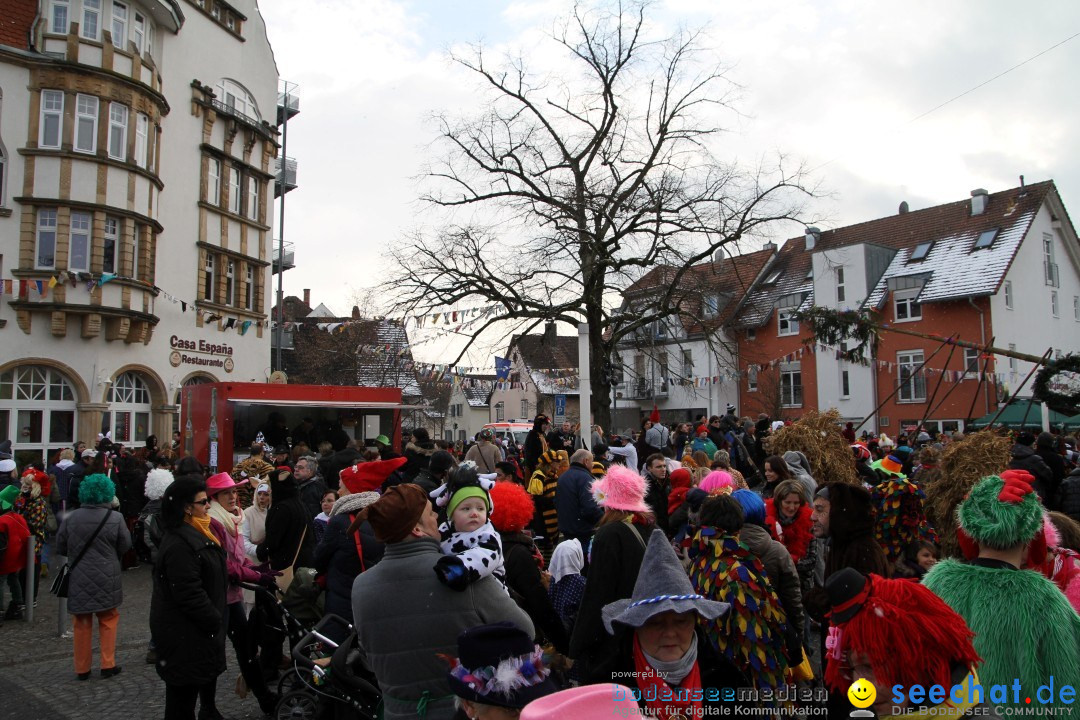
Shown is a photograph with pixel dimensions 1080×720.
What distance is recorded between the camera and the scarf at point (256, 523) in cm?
694

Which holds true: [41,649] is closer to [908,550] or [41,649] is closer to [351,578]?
[351,578]

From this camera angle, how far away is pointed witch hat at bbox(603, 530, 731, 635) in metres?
3.04

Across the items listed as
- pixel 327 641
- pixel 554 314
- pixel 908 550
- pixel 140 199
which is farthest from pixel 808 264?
pixel 327 641

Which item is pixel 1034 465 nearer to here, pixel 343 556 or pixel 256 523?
pixel 343 556

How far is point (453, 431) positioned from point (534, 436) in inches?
2387

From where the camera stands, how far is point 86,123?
2186 centimetres

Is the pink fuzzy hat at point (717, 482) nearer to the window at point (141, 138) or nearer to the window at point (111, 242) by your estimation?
the window at point (111, 242)

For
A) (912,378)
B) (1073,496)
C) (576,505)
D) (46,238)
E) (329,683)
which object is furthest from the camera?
(912,378)

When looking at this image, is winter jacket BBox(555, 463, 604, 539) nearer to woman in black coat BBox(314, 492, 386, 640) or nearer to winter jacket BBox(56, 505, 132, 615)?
woman in black coat BBox(314, 492, 386, 640)

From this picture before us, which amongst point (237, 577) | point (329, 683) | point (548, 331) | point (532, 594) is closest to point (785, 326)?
point (548, 331)

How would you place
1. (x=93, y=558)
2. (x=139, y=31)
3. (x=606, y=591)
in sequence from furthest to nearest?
(x=139, y=31) → (x=93, y=558) → (x=606, y=591)

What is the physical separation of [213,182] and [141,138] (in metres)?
4.15

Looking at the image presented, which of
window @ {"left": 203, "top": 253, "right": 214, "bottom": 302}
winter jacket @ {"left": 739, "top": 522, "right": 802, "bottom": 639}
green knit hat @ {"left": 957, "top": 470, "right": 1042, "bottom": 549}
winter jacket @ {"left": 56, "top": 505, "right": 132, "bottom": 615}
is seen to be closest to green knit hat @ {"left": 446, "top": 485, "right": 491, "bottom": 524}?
winter jacket @ {"left": 739, "top": 522, "right": 802, "bottom": 639}

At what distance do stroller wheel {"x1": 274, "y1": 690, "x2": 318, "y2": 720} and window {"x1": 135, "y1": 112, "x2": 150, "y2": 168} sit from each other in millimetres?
21527
